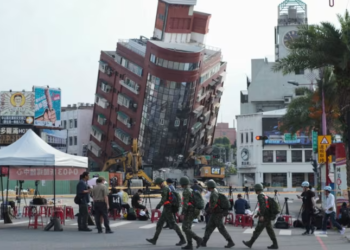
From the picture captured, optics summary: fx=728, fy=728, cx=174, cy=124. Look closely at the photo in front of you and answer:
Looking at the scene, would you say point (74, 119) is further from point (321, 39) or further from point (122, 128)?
point (321, 39)

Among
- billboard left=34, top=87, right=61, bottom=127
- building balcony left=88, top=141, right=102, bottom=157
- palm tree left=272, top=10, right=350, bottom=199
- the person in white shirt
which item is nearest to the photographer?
the person in white shirt

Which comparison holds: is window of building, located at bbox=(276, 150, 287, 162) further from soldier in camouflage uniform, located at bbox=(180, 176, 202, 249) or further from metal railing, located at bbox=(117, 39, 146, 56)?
soldier in camouflage uniform, located at bbox=(180, 176, 202, 249)

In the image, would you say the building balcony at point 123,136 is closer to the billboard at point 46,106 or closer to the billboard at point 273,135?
the billboard at point 46,106

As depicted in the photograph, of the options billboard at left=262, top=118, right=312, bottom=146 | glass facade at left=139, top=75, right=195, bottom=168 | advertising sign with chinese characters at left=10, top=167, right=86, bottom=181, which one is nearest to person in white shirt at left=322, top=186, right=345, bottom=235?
advertising sign with chinese characters at left=10, top=167, right=86, bottom=181

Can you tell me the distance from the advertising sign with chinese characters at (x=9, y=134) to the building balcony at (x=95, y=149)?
15.4 meters

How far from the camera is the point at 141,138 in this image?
10019 centimetres

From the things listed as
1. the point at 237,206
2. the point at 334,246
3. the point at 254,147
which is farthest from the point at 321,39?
the point at 254,147

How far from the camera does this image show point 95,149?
368 ft

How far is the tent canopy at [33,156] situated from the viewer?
2338 centimetres

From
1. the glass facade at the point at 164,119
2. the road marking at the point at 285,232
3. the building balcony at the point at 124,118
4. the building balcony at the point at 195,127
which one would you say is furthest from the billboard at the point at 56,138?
the road marking at the point at 285,232

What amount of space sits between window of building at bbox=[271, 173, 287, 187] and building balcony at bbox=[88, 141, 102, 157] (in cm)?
2742

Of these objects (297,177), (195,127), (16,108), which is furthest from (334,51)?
(16,108)

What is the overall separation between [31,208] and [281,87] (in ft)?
289

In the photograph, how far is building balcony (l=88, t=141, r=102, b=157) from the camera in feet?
364
